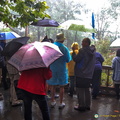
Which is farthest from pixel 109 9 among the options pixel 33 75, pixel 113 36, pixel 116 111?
pixel 33 75

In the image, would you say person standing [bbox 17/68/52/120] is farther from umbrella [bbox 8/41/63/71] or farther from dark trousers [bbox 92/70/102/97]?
dark trousers [bbox 92/70/102/97]

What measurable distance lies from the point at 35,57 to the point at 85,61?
5.81 ft

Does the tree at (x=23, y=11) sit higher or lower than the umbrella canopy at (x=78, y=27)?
higher

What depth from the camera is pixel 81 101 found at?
167 inches

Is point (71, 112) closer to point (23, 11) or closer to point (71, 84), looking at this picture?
point (71, 84)

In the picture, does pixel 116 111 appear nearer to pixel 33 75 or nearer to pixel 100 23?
pixel 33 75

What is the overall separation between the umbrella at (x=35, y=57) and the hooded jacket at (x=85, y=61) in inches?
52.7

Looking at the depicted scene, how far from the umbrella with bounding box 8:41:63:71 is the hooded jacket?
134 cm

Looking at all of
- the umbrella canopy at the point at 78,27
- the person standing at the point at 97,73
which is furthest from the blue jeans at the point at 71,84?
the umbrella canopy at the point at 78,27

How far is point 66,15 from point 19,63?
30.1 m

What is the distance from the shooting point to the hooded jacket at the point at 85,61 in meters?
4.04

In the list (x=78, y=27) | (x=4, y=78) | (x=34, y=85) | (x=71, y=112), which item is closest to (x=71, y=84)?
(x=71, y=112)

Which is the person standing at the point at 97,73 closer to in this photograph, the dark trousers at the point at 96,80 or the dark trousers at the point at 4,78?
the dark trousers at the point at 96,80

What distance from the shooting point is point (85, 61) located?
4047 mm
